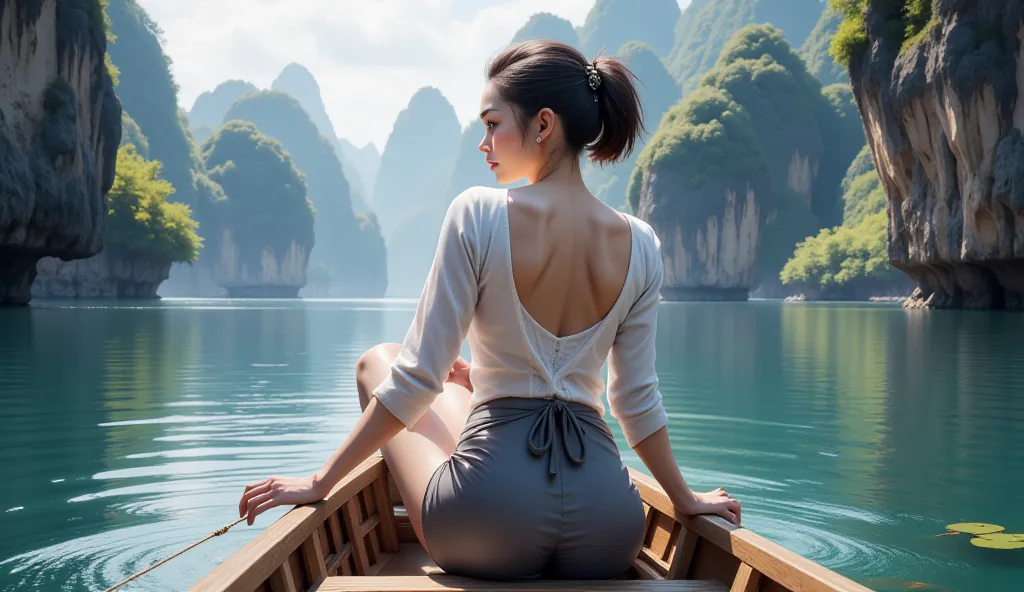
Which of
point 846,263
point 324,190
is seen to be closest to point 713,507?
point 846,263

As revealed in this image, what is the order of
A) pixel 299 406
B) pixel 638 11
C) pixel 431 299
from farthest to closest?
pixel 638 11
pixel 299 406
pixel 431 299

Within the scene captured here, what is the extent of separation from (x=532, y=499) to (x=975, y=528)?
3429mm

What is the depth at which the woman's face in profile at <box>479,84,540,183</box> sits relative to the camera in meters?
2.19

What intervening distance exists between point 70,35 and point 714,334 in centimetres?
1884

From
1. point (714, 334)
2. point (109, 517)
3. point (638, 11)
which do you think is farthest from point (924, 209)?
point (638, 11)

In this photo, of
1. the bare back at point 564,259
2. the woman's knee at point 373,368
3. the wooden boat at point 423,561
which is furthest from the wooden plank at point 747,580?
the woman's knee at point 373,368

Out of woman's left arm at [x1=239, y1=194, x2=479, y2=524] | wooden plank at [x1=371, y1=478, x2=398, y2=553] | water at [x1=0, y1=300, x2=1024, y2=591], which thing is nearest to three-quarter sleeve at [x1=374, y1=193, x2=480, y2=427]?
woman's left arm at [x1=239, y1=194, x2=479, y2=524]

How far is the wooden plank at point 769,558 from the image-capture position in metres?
1.82

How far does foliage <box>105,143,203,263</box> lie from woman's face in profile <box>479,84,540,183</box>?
45860 mm

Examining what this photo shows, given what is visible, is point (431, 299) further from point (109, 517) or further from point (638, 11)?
point (638, 11)

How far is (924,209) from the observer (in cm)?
2992

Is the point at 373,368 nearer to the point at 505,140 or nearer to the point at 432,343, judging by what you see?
the point at 432,343

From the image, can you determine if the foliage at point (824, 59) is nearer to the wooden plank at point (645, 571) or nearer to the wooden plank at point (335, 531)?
the wooden plank at point (645, 571)

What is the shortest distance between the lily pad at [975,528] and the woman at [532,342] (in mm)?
3034
